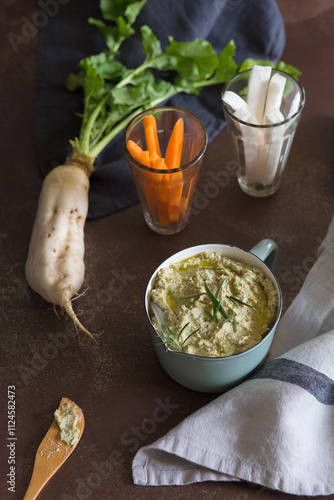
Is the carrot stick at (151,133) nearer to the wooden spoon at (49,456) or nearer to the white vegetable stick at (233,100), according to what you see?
the white vegetable stick at (233,100)

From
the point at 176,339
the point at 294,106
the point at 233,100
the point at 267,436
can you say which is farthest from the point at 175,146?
the point at 267,436

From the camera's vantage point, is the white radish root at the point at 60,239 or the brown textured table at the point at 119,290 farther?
the white radish root at the point at 60,239

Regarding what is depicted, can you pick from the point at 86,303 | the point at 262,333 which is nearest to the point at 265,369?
the point at 262,333

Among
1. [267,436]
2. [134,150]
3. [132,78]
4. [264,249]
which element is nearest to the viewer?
[267,436]

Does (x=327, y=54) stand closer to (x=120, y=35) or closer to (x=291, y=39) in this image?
(x=291, y=39)

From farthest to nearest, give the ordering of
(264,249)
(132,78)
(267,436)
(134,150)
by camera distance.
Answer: (132,78)
(134,150)
(264,249)
(267,436)

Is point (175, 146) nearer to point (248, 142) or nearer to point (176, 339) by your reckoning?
point (248, 142)

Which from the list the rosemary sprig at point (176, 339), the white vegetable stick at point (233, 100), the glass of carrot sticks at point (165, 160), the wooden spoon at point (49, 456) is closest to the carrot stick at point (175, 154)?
the glass of carrot sticks at point (165, 160)
